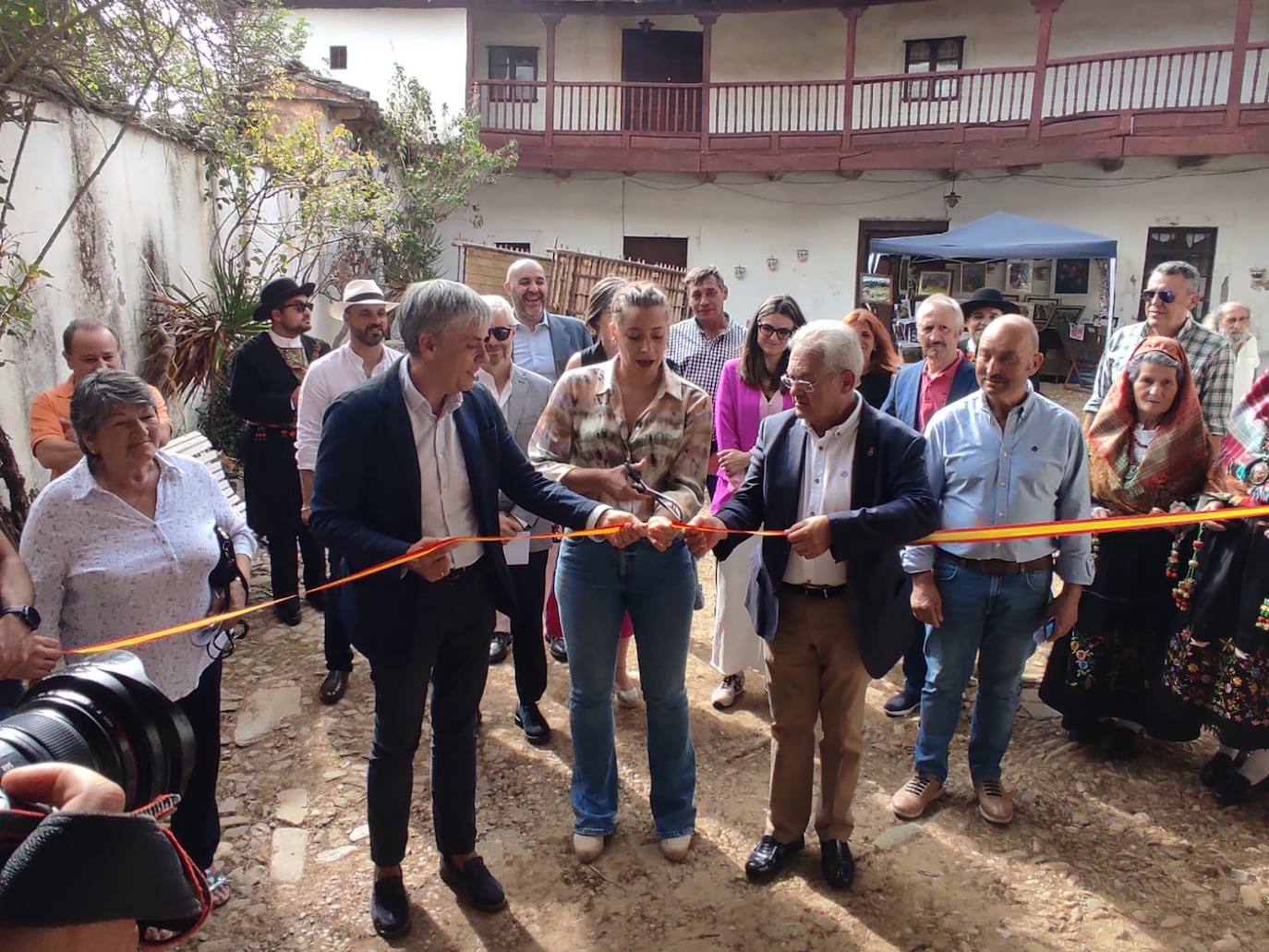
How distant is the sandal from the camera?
2.91 m

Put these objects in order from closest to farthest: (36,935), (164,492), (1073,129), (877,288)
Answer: (36,935), (164,492), (1073,129), (877,288)

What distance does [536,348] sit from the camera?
4758mm

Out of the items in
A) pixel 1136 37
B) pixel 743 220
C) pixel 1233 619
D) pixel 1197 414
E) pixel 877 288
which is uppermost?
pixel 1136 37

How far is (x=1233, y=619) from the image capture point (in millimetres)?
3330

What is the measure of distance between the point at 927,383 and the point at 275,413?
11.6 ft

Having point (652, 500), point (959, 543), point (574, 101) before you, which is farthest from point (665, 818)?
point (574, 101)

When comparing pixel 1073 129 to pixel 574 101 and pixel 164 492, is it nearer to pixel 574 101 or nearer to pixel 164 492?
pixel 574 101

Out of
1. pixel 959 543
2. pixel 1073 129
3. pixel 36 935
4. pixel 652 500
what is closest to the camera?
pixel 36 935

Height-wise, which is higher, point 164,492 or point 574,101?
point 574,101

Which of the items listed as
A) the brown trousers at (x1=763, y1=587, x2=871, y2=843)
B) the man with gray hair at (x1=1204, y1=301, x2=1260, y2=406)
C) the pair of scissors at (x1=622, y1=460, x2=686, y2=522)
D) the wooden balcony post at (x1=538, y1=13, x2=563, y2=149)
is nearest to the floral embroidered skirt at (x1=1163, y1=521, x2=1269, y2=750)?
the brown trousers at (x1=763, y1=587, x2=871, y2=843)

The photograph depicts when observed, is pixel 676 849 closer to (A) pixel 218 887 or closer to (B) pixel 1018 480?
(A) pixel 218 887

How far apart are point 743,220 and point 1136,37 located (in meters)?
7.76

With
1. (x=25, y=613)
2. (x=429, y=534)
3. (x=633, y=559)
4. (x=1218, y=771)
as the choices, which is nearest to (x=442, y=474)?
(x=429, y=534)

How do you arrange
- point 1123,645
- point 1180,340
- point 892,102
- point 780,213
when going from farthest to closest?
point 780,213
point 892,102
point 1180,340
point 1123,645
